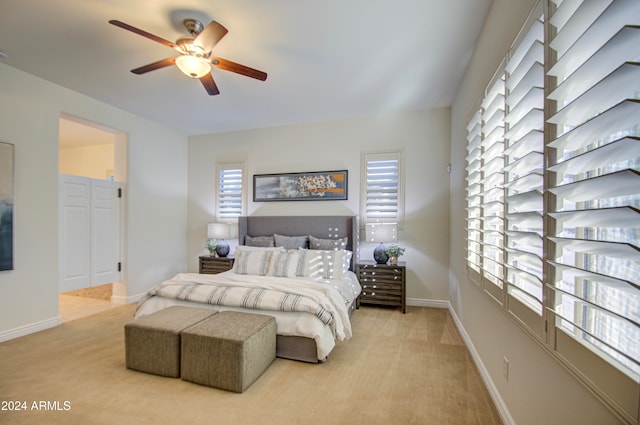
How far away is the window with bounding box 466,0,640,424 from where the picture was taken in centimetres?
82

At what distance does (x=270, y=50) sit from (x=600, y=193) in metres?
2.80

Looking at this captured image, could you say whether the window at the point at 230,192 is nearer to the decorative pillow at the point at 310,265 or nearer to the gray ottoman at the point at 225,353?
the decorative pillow at the point at 310,265

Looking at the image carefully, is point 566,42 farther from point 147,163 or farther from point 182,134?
point 182,134

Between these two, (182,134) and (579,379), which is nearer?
(579,379)

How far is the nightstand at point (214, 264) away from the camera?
4.80m

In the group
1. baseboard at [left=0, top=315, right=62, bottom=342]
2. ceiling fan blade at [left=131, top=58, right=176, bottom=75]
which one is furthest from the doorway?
ceiling fan blade at [left=131, top=58, right=176, bottom=75]

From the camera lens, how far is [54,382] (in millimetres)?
2262

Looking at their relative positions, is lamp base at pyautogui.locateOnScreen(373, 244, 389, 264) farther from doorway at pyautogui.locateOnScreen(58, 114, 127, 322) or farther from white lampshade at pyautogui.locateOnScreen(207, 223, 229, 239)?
doorway at pyautogui.locateOnScreen(58, 114, 127, 322)

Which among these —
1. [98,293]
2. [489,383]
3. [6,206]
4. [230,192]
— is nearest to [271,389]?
[489,383]

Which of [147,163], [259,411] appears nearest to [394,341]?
[259,411]

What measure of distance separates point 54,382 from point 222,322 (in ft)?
4.40

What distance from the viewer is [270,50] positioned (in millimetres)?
2805

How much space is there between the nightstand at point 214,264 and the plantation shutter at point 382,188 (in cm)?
240

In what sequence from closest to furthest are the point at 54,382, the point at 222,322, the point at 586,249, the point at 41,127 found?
the point at 586,249
the point at 54,382
the point at 222,322
the point at 41,127
